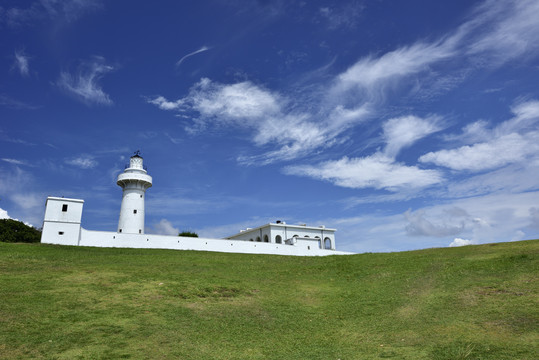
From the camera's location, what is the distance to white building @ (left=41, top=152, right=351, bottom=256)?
43.7 metres

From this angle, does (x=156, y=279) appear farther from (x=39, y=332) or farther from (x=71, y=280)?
(x=39, y=332)

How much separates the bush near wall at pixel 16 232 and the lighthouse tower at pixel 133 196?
648 inches

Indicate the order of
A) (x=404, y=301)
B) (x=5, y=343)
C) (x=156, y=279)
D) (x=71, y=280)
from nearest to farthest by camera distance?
(x=5, y=343) < (x=404, y=301) < (x=71, y=280) < (x=156, y=279)

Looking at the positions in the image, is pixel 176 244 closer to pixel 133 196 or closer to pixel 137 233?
pixel 137 233

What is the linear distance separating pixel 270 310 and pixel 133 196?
1516 inches

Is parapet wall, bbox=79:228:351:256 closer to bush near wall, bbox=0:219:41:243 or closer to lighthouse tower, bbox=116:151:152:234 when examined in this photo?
lighthouse tower, bbox=116:151:152:234

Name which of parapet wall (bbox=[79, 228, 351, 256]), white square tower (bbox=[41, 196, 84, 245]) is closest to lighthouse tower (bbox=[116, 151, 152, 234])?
parapet wall (bbox=[79, 228, 351, 256])

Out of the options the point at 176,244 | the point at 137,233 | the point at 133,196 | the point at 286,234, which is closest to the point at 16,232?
the point at 133,196

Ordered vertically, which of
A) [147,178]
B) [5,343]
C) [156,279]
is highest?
[147,178]

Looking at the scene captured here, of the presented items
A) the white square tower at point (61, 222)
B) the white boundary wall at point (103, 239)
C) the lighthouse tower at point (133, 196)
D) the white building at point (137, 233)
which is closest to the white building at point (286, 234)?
the white building at point (137, 233)

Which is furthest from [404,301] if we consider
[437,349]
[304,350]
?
[304,350]

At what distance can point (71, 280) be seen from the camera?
2238cm

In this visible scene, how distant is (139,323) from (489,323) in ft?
47.2

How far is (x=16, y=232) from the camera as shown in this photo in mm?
57156
